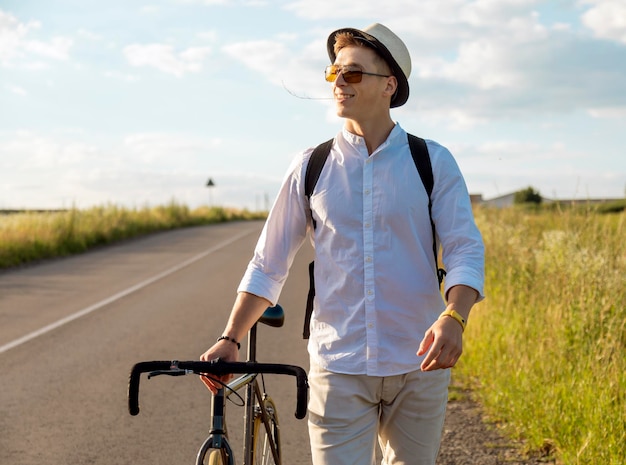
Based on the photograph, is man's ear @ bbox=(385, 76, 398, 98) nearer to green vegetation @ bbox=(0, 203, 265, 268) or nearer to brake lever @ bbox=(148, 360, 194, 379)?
brake lever @ bbox=(148, 360, 194, 379)

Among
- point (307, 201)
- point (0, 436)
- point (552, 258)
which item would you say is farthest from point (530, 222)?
point (307, 201)

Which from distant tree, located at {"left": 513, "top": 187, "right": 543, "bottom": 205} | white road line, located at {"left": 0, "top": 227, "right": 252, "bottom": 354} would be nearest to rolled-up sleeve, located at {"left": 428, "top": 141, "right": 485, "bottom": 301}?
white road line, located at {"left": 0, "top": 227, "right": 252, "bottom": 354}

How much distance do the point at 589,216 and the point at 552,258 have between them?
0.89 metres

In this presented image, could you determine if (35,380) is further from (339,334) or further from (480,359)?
(339,334)

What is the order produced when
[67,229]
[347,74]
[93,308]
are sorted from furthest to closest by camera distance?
[67,229], [93,308], [347,74]

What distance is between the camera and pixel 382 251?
295 cm

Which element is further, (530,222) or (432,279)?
(530,222)

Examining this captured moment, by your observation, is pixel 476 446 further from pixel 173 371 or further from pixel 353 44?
pixel 173 371

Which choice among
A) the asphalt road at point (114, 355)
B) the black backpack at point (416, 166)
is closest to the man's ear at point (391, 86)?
the black backpack at point (416, 166)

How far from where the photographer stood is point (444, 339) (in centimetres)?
261

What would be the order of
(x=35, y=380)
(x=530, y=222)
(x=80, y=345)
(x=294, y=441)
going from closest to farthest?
1. (x=294, y=441)
2. (x=35, y=380)
3. (x=80, y=345)
4. (x=530, y=222)

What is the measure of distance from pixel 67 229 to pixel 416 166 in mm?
22928

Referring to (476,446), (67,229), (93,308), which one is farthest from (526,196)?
(476,446)

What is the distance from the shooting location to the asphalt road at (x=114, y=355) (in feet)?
20.0
